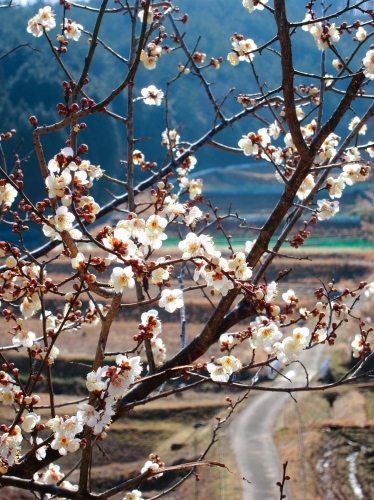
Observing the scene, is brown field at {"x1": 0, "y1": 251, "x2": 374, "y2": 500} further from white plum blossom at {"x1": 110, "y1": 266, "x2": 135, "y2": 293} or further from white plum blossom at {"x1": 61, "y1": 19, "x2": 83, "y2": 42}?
white plum blossom at {"x1": 110, "y1": 266, "x2": 135, "y2": 293}

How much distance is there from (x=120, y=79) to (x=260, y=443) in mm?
33155

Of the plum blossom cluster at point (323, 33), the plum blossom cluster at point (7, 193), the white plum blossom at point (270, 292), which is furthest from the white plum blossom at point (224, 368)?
the plum blossom cluster at point (323, 33)

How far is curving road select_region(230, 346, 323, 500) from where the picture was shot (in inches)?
387

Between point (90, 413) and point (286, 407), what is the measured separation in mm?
13014

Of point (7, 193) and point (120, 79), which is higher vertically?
point (120, 79)

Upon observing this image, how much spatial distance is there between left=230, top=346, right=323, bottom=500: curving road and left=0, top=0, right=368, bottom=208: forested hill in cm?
792

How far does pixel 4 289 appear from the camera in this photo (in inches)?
81.7

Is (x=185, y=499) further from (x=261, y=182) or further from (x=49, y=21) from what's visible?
(x=261, y=182)

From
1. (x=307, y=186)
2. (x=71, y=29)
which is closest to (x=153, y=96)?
(x=71, y=29)

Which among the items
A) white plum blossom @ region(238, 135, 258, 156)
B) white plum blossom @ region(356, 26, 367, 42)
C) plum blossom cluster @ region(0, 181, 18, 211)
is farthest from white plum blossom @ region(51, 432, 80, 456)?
white plum blossom @ region(356, 26, 367, 42)

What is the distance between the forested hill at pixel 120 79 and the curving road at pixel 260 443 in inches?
312

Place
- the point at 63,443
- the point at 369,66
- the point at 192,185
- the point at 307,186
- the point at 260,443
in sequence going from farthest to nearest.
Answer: the point at 260,443
the point at 192,185
the point at 307,186
the point at 369,66
the point at 63,443

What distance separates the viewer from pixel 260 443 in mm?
11805

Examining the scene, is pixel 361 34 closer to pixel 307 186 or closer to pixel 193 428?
pixel 307 186
